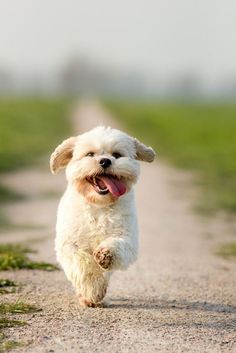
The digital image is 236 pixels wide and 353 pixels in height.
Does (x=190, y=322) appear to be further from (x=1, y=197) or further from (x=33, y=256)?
(x=1, y=197)

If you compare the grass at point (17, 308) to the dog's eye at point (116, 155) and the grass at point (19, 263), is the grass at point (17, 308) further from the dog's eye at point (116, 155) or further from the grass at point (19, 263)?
the grass at point (19, 263)

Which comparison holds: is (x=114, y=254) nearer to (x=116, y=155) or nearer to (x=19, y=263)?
(x=116, y=155)

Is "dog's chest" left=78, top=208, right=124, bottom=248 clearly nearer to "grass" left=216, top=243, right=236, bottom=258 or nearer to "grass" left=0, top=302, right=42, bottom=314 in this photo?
"grass" left=0, top=302, right=42, bottom=314

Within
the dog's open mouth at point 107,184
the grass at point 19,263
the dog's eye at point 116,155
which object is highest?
the dog's eye at point 116,155

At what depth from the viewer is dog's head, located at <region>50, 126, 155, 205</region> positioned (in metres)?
6.30

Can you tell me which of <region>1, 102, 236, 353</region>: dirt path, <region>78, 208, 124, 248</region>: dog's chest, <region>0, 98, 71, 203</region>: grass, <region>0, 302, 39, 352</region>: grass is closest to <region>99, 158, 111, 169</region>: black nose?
<region>78, 208, 124, 248</region>: dog's chest

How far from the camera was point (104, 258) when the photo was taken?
A: 618 centimetres

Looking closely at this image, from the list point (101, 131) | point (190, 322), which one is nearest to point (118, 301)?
point (190, 322)

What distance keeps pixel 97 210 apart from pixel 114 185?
0.39 meters

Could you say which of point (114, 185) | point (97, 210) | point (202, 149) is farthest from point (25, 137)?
point (114, 185)

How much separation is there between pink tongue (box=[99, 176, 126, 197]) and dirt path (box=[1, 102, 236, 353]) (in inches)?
35.5

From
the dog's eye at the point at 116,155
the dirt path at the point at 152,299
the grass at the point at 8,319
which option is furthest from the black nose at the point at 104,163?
the grass at the point at 8,319

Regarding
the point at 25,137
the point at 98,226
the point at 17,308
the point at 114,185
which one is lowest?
the point at 25,137

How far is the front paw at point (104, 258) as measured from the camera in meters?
6.18
